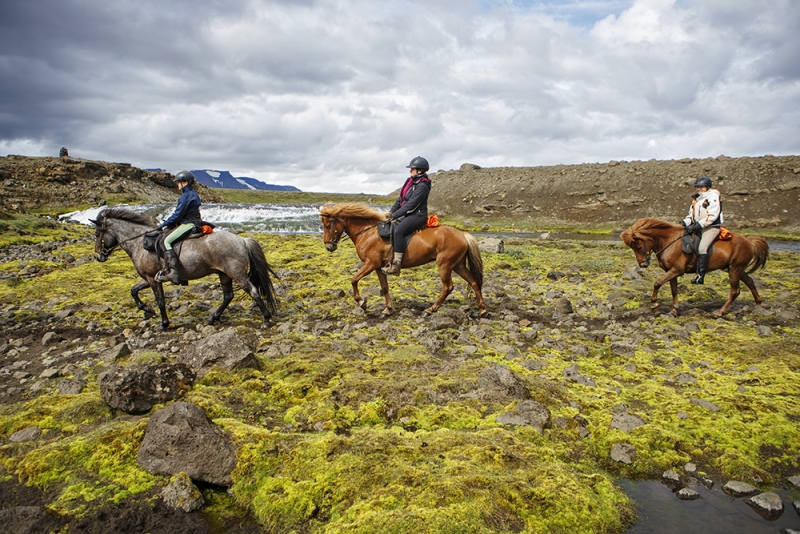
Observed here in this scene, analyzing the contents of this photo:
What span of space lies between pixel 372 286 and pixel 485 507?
920 cm

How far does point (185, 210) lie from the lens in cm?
889

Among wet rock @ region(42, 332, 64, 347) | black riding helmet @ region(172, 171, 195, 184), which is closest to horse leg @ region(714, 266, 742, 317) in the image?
black riding helmet @ region(172, 171, 195, 184)

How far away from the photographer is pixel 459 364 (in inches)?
250

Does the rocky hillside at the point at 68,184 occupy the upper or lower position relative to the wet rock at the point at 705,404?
upper

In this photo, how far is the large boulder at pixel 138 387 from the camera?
4656mm

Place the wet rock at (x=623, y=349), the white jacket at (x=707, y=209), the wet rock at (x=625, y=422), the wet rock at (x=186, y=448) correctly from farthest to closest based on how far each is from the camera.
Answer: the white jacket at (x=707, y=209), the wet rock at (x=623, y=349), the wet rock at (x=625, y=422), the wet rock at (x=186, y=448)

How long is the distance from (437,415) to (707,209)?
852 centimetres

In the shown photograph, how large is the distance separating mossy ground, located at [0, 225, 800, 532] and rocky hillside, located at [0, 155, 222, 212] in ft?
126

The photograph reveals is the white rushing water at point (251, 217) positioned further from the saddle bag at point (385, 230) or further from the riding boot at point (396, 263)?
the riding boot at point (396, 263)

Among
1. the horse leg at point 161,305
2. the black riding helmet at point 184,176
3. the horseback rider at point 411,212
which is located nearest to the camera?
the horse leg at point 161,305

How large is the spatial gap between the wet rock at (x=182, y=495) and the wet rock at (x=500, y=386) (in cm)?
328

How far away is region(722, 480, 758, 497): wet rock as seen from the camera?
12.4 feet

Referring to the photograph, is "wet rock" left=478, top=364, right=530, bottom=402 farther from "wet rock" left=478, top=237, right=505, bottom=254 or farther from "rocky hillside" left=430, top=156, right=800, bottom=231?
"rocky hillside" left=430, top=156, right=800, bottom=231

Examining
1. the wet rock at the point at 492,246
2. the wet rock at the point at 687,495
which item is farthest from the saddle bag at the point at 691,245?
the wet rock at the point at 492,246
